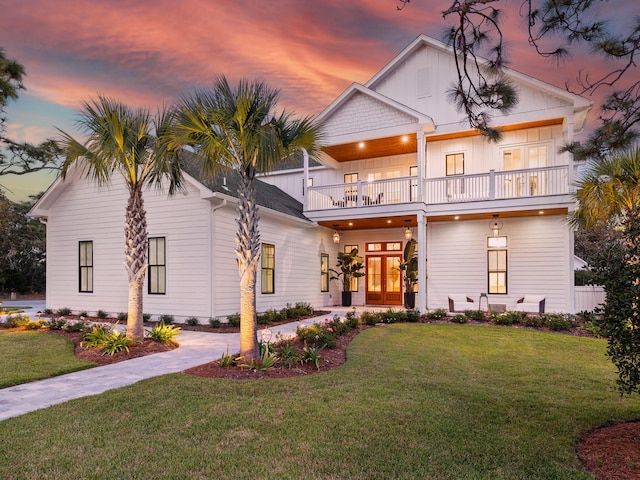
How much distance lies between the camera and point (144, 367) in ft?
22.2

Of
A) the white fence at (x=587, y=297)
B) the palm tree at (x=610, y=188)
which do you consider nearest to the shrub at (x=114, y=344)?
the palm tree at (x=610, y=188)

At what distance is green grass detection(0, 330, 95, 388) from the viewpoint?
6.25m

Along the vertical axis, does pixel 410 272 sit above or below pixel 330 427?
above

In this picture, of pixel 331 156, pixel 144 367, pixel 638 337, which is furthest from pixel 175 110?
pixel 331 156

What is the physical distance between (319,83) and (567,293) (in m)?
11.5

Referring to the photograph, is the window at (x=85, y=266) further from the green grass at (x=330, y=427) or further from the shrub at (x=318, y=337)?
the green grass at (x=330, y=427)

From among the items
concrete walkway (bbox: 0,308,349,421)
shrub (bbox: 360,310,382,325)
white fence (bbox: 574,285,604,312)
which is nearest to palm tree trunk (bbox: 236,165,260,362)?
concrete walkway (bbox: 0,308,349,421)

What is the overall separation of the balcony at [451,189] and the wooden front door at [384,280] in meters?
3.07

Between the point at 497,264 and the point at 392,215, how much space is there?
14.6ft

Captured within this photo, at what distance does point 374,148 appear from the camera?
637 inches

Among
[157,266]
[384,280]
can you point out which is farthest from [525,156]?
[157,266]

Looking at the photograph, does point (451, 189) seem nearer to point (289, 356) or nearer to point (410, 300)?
point (410, 300)

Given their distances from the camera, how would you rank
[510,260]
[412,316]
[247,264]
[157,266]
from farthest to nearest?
1. [510,260]
2. [157,266]
3. [412,316]
4. [247,264]

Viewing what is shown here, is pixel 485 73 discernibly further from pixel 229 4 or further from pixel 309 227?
pixel 309 227
